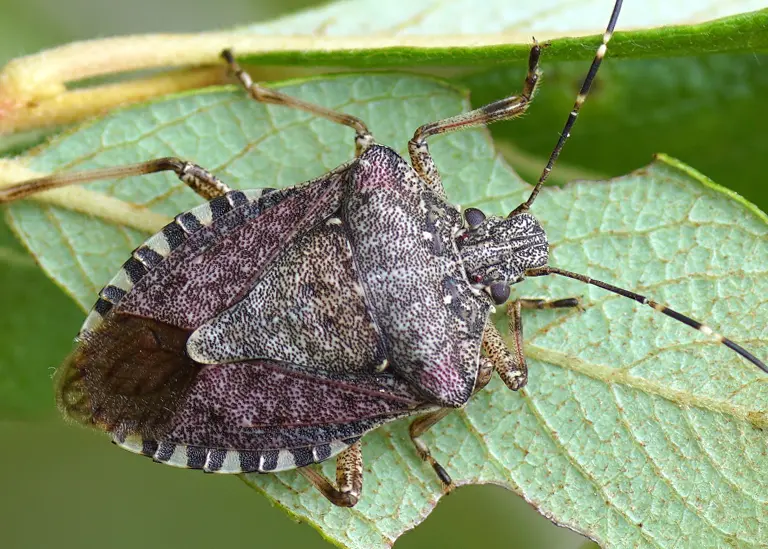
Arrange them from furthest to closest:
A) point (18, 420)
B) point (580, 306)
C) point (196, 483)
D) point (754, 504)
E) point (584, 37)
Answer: point (196, 483), point (18, 420), point (580, 306), point (754, 504), point (584, 37)

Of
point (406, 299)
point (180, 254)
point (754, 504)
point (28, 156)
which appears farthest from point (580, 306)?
point (28, 156)

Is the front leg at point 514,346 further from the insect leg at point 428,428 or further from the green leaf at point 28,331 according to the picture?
the green leaf at point 28,331

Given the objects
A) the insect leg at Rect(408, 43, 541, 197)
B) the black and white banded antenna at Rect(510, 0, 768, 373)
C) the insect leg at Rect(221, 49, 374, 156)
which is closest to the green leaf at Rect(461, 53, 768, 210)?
the insect leg at Rect(408, 43, 541, 197)

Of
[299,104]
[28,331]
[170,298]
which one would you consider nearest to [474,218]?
[299,104]

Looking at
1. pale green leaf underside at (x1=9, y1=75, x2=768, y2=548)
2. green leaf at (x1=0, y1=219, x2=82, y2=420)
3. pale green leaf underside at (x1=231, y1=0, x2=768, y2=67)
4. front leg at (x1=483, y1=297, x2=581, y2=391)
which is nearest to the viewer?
pale green leaf underside at (x1=231, y1=0, x2=768, y2=67)

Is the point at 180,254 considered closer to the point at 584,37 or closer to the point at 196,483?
the point at 196,483

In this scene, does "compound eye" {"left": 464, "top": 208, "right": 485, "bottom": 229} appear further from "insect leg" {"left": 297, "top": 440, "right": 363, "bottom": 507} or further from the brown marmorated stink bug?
"insect leg" {"left": 297, "top": 440, "right": 363, "bottom": 507}

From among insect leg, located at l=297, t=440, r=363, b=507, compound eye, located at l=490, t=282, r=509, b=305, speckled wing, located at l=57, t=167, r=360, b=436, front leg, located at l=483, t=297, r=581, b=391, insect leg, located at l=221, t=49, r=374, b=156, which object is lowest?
insect leg, located at l=297, t=440, r=363, b=507
